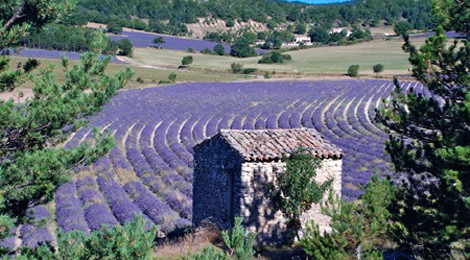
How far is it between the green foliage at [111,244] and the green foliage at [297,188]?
6.01 metres

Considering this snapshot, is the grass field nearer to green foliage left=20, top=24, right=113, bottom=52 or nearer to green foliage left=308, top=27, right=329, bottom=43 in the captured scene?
green foliage left=20, top=24, right=113, bottom=52

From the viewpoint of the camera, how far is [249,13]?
14038cm

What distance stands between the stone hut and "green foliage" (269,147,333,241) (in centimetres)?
18

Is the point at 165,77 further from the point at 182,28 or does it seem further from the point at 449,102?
the point at 182,28

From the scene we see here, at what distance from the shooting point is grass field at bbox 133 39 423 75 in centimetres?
6353

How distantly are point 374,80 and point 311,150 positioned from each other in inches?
1588

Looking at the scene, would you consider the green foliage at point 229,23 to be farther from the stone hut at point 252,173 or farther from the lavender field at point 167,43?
the stone hut at point 252,173

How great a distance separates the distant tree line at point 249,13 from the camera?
12300cm

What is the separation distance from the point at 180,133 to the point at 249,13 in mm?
114032

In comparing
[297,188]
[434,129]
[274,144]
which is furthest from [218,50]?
[434,129]

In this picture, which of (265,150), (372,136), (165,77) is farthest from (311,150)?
(165,77)

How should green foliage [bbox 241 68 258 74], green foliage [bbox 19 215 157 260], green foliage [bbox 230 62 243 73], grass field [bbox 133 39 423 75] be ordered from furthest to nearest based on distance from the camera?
green foliage [bbox 230 62 243 73] < green foliage [bbox 241 68 258 74] < grass field [bbox 133 39 423 75] < green foliage [bbox 19 215 157 260]

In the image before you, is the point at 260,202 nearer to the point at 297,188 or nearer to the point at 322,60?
the point at 297,188

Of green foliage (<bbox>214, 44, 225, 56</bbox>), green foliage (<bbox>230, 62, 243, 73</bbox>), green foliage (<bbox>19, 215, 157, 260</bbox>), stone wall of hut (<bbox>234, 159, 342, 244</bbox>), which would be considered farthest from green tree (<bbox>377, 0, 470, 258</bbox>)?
green foliage (<bbox>214, 44, 225, 56</bbox>)
